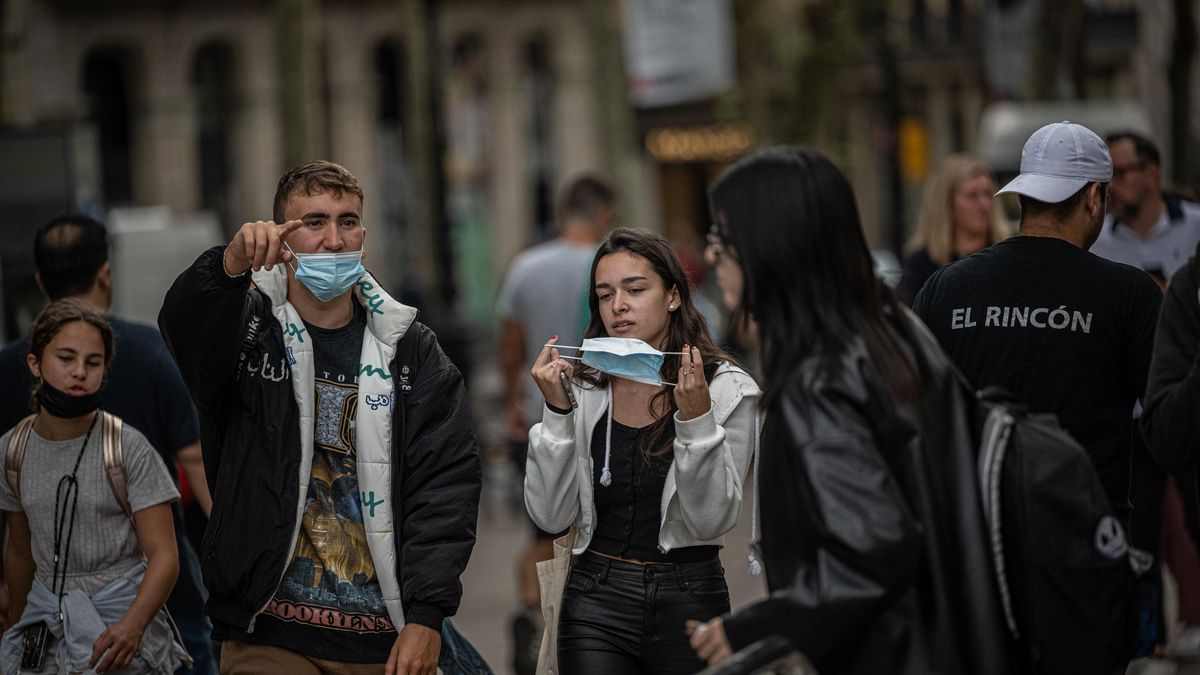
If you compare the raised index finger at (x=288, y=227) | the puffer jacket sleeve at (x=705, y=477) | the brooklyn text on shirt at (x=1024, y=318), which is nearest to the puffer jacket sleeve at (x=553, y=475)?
the puffer jacket sleeve at (x=705, y=477)

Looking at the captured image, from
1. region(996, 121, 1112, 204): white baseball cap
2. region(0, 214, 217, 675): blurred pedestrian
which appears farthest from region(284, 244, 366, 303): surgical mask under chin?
region(996, 121, 1112, 204): white baseball cap

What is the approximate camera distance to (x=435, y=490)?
4.89 meters

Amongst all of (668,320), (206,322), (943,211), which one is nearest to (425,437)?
(206,322)

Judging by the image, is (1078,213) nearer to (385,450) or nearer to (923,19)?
(385,450)

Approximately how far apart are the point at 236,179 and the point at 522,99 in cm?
633

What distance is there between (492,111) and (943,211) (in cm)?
3036

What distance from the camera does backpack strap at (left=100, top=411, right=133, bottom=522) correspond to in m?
5.28

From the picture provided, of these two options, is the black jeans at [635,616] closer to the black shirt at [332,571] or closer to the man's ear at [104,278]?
the black shirt at [332,571]

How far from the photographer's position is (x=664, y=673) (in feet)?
16.4

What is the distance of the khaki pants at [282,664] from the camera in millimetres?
4742

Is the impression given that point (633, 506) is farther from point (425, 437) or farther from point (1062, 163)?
point (1062, 163)

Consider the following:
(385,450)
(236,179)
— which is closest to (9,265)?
(385,450)

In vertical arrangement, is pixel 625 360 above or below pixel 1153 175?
below

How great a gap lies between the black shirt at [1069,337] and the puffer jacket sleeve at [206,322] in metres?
2.08
